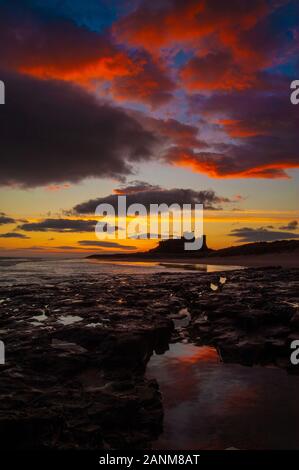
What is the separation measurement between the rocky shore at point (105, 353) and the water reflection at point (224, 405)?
312mm

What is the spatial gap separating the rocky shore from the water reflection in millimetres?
312

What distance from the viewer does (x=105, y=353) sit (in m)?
7.57

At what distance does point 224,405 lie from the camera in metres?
5.46

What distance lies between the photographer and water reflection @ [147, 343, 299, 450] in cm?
451

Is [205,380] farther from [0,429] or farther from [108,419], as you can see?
[0,429]

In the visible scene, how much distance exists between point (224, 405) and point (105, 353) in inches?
116

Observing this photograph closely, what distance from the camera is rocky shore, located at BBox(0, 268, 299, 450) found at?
4.57 meters

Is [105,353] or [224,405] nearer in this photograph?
[224,405]

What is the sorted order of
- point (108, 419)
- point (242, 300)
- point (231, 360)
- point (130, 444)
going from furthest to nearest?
point (242, 300) < point (231, 360) < point (108, 419) < point (130, 444)
